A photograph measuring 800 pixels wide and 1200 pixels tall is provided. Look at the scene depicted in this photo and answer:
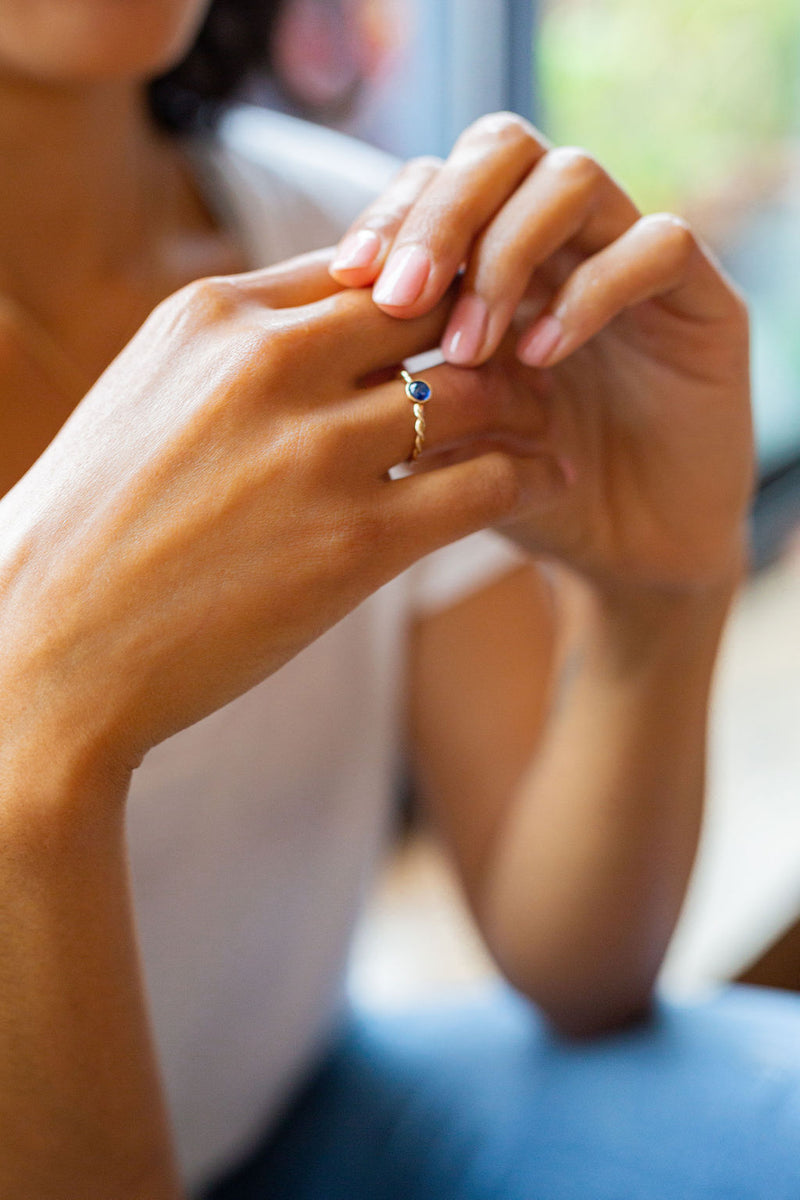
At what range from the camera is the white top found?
759 millimetres

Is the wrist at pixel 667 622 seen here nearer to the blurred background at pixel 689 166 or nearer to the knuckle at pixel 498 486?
the knuckle at pixel 498 486

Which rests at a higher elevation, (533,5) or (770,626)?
(533,5)

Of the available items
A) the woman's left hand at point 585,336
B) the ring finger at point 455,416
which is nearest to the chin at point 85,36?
the woman's left hand at point 585,336

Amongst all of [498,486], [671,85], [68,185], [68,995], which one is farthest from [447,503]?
[671,85]

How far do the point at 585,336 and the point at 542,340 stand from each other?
0.08 feet

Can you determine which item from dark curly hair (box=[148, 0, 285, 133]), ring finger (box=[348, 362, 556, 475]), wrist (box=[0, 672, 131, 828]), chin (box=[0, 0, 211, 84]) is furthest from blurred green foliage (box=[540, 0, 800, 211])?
wrist (box=[0, 672, 131, 828])

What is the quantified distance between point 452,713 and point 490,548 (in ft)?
0.50

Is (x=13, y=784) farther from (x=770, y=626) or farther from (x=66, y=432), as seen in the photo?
(x=770, y=626)

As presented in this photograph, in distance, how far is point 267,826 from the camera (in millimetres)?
812

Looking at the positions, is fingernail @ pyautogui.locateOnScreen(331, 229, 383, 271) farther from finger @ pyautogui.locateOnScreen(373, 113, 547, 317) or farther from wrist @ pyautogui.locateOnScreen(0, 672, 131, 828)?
wrist @ pyautogui.locateOnScreen(0, 672, 131, 828)

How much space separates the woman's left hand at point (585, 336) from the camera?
0.58 m

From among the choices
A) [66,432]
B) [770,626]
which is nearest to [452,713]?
[66,432]

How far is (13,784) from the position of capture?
483 mm

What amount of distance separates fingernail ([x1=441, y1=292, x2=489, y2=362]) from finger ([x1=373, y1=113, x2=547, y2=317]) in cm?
2
